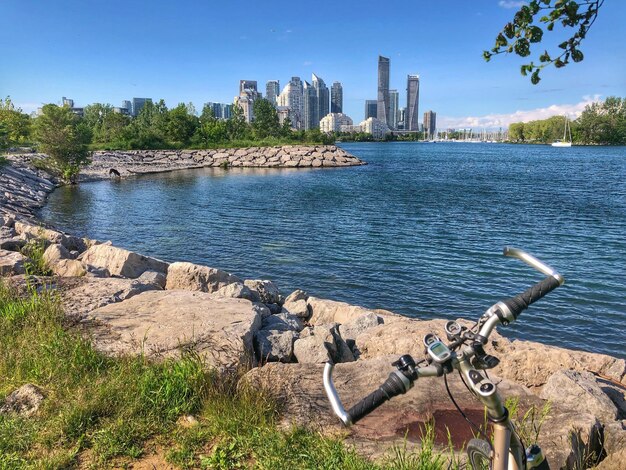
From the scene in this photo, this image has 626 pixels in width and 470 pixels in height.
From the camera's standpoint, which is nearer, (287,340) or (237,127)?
(287,340)

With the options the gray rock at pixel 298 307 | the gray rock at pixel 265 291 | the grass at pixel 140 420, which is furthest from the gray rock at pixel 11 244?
the grass at pixel 140 420

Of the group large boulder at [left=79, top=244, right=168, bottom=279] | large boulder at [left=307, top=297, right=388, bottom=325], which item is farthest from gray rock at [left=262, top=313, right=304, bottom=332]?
large boulder at [left=79, top=244, right=168, bottom=279]

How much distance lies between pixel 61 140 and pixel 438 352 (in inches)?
2025

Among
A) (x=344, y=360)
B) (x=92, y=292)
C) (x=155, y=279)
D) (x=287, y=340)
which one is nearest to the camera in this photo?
(x=287, y=340)

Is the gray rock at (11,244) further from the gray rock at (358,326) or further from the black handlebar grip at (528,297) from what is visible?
the black handlebar grip at (528,297)

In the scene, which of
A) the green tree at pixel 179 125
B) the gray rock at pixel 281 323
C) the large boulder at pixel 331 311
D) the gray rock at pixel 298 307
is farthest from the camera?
the green tree at pixel 179 125

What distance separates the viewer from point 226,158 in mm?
84750

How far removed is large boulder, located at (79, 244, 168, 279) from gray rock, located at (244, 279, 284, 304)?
9.42 feet

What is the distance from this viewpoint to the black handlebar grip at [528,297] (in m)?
2.62

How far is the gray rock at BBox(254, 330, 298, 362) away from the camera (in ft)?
24.9

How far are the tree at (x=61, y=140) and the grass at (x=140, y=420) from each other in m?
46.0

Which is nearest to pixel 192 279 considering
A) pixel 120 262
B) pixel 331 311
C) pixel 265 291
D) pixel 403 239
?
pixel 265 291

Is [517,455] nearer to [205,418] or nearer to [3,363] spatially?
[205,418]

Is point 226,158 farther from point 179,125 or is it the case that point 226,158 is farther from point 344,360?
point 344,360
